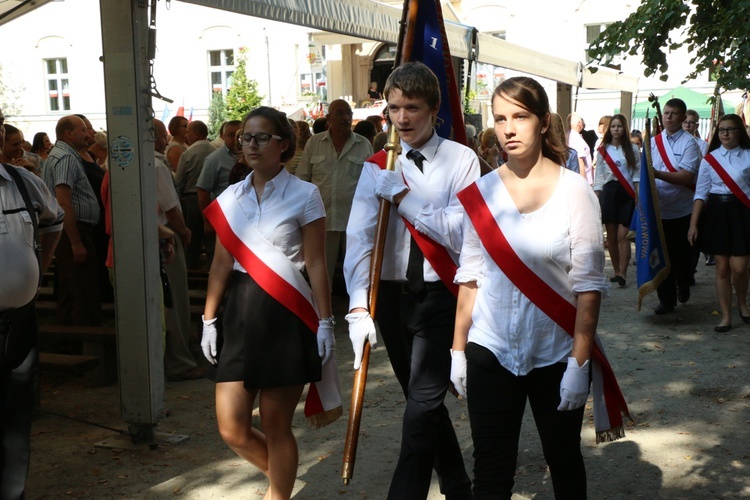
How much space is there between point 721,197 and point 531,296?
20.4 feet

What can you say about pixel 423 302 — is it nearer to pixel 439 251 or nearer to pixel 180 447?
pixel 439 251

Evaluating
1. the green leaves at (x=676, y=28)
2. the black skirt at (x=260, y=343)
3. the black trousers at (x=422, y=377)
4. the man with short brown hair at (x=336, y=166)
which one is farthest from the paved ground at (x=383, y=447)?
the green leaves at (x=676, y=28)

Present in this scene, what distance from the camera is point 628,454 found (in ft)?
17.6

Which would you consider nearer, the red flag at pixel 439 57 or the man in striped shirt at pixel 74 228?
the red flag at pixel 439 57

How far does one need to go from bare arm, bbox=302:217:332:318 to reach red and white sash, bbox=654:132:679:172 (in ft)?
21.9

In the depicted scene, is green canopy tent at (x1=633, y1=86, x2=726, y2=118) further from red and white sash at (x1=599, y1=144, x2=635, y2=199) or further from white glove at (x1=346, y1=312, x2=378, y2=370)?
white glove at (x1=346, y1=312, x2=378, y2=370)

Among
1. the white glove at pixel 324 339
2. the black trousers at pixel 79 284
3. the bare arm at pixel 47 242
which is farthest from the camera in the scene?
the black trousers at pixel 79 284

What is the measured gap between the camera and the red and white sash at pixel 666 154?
10016 mm

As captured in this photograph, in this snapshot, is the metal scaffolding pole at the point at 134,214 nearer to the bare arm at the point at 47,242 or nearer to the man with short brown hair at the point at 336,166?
the bare arm at the point at 47,242

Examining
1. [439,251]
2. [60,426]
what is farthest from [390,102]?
[60,426]

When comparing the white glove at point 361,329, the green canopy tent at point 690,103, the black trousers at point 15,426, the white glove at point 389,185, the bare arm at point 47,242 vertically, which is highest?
the green canopy tent at point 690,103

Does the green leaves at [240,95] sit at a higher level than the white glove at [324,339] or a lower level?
higher

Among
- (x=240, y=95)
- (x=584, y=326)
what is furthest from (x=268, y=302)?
(x=240, y=95)

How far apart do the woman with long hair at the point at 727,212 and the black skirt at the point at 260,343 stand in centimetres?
578
